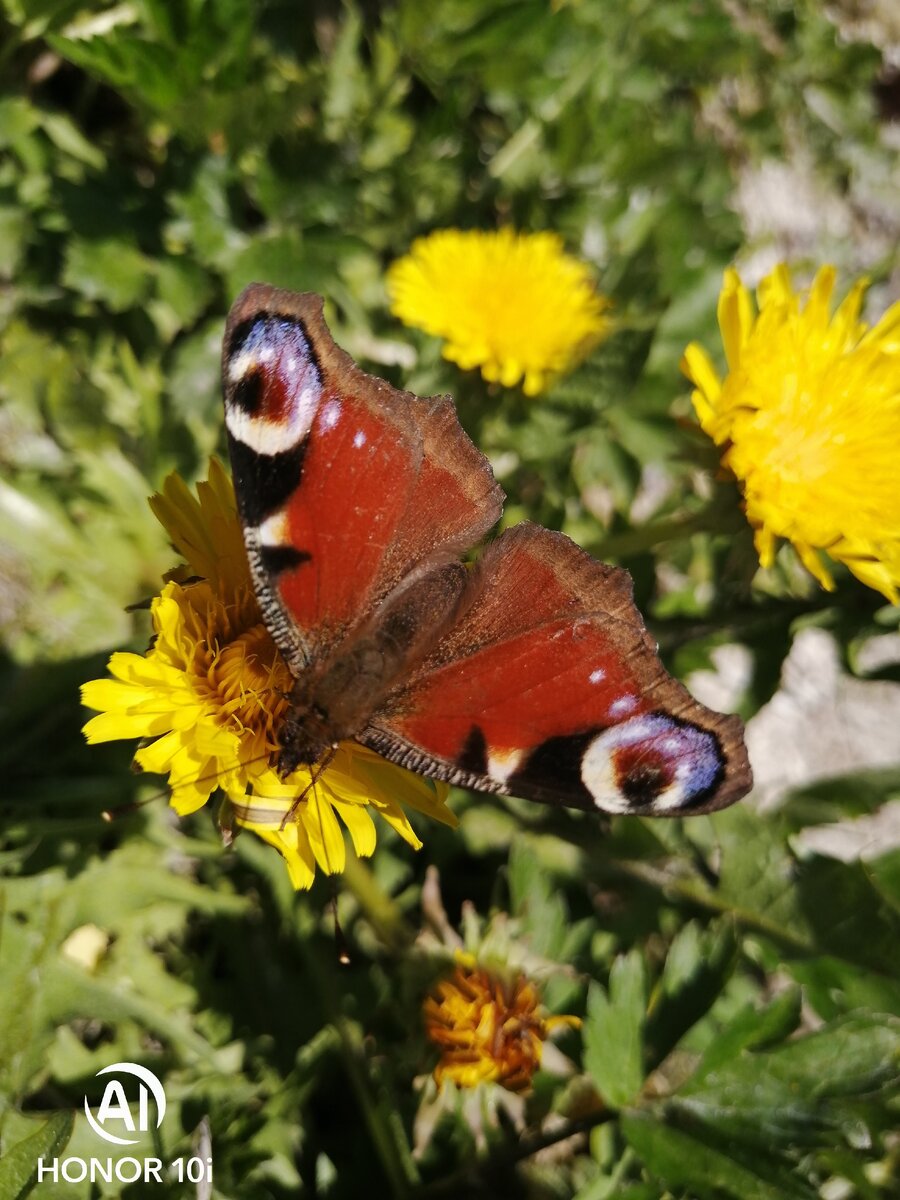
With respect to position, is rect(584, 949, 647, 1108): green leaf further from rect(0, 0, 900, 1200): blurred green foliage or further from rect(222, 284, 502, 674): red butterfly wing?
rect(222, 284, 502, 674): red butterfly wing

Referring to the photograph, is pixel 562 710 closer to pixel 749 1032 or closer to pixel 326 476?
pixel 326 476

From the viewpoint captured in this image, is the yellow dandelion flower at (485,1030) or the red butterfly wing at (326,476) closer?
the red butterfly wing at (326,476)

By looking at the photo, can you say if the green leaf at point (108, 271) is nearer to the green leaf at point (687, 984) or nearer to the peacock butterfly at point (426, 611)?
the peacock butterfly at point (426, 611)

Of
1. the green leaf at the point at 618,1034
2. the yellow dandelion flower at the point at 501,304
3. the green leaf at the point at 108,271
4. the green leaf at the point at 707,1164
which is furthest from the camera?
the yellow dandelion flower at the point at 501,304

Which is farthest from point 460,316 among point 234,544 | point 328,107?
point 234,544

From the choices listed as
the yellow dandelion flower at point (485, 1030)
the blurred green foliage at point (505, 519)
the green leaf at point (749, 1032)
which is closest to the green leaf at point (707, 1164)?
the blurred green foliage at point (505, 519)

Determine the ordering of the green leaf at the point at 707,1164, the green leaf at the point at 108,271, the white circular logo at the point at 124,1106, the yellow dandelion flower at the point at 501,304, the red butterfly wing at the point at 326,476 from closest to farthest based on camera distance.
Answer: the red butterfly wing at the point at 326,476
the green leaf at the point at 707,1164
the white circular logo at the point at 124,1106
the green leaf at the point at 108,271
the yellow dandelion flower at the point at 501,304
